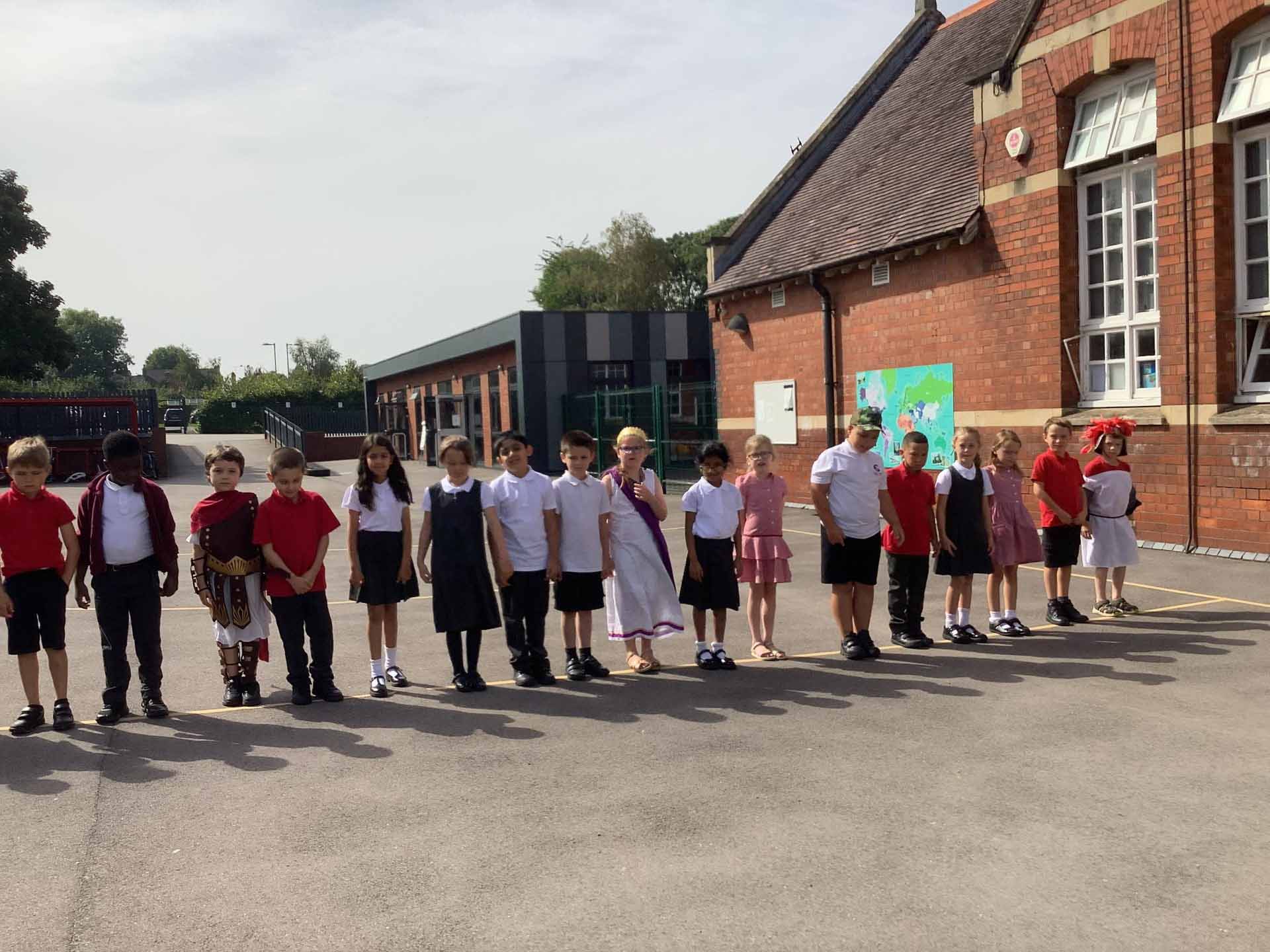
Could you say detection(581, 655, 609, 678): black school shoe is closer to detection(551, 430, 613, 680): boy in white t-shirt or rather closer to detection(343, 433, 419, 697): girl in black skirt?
detection(551, 430, 613, 680): boy in white t-shirt

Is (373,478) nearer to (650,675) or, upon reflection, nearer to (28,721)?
(650,675)

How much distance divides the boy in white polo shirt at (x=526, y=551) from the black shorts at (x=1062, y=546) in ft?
13.0

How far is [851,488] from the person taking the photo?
294 inches

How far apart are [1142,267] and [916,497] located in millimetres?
7129

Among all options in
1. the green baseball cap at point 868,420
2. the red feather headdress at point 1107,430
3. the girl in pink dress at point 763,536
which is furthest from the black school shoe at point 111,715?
the red feather headdress at point 1107,430

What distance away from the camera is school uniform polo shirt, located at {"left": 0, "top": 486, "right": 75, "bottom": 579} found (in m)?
6.20

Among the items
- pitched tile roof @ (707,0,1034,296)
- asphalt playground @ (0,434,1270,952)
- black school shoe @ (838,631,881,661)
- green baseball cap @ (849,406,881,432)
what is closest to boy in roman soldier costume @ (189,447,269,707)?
asphalt playground @ (0,434,1270,952)

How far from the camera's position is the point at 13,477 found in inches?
241

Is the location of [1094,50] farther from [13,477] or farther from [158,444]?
[158,444]

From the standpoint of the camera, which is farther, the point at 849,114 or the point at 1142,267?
the point at 849,114

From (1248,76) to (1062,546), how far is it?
6306mm

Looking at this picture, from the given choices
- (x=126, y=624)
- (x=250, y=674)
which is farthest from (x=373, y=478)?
(x=126, y=624)

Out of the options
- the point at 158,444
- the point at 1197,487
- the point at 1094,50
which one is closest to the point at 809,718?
the point at 1197,487

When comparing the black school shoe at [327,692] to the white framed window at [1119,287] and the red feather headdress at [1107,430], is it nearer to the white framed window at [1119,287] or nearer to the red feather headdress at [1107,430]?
the red feather headdress at [1107,430]
